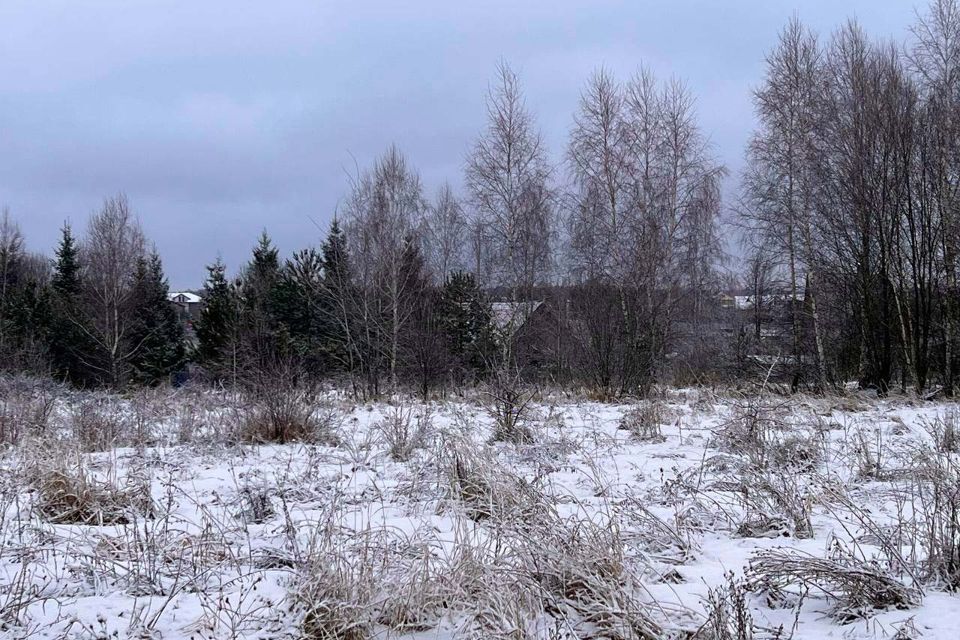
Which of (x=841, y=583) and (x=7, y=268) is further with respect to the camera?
(x=7, y=268)

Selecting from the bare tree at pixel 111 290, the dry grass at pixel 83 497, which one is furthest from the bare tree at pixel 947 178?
the bare tree at pixel 111 290

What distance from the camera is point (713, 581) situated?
112 inches

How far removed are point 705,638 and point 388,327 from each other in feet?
59.0

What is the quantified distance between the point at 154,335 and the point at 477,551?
31.3 m

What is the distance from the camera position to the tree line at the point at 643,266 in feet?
44.5

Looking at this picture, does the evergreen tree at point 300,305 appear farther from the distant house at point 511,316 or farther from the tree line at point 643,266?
the distant house at point 511,316

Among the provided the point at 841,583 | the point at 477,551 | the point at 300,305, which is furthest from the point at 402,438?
the point at 300,305

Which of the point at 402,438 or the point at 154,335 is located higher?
the point at 154,335

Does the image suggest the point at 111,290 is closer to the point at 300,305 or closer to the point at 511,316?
the point at 300,305

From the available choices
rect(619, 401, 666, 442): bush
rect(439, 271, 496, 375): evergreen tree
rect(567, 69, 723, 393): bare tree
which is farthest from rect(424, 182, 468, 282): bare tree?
rect(619, 401, 666, 442): bush

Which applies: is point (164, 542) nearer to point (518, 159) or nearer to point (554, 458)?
point (554, 458)

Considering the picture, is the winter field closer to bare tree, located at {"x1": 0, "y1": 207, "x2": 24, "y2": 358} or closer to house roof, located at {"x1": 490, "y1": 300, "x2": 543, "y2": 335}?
house roof, located at {"x1": 490, "y1": 300, "x2": 543, "y2": 335}

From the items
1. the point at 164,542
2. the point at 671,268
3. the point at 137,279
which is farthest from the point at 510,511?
the point at 137,279

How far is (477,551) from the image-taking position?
276cm
